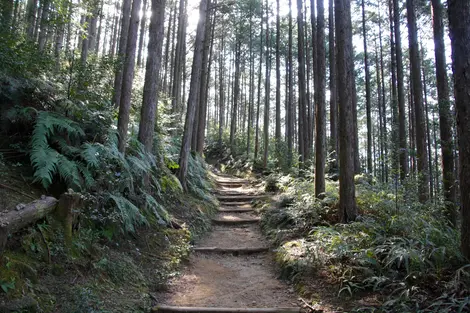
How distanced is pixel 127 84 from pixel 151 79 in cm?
69

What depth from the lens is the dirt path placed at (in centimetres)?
444

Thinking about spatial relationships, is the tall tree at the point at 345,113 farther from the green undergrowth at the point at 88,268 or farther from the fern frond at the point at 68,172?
the fern frond at the point at 68,172

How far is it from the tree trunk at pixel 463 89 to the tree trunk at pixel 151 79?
628 centimetres

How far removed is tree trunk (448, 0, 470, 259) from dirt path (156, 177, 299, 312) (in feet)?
8.18

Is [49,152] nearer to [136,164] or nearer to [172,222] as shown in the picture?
[136,164]

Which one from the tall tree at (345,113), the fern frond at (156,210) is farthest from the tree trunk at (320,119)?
the fern frond at (156,210)

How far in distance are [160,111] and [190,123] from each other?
1210mm

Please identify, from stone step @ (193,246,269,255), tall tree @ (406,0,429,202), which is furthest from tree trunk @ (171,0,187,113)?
tall tree @ (406,0,429,202)

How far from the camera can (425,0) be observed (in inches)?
518

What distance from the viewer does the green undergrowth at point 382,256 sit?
3455 mm

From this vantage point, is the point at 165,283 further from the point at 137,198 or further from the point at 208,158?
the point at 208,158

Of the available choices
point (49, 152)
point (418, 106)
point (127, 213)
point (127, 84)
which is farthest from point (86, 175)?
point (418, 106)

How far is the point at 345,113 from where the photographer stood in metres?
6.35

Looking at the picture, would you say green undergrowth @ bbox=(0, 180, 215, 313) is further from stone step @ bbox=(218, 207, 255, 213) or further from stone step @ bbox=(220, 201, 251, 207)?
stone step @ bbox=(220, 201, 251, 207)
